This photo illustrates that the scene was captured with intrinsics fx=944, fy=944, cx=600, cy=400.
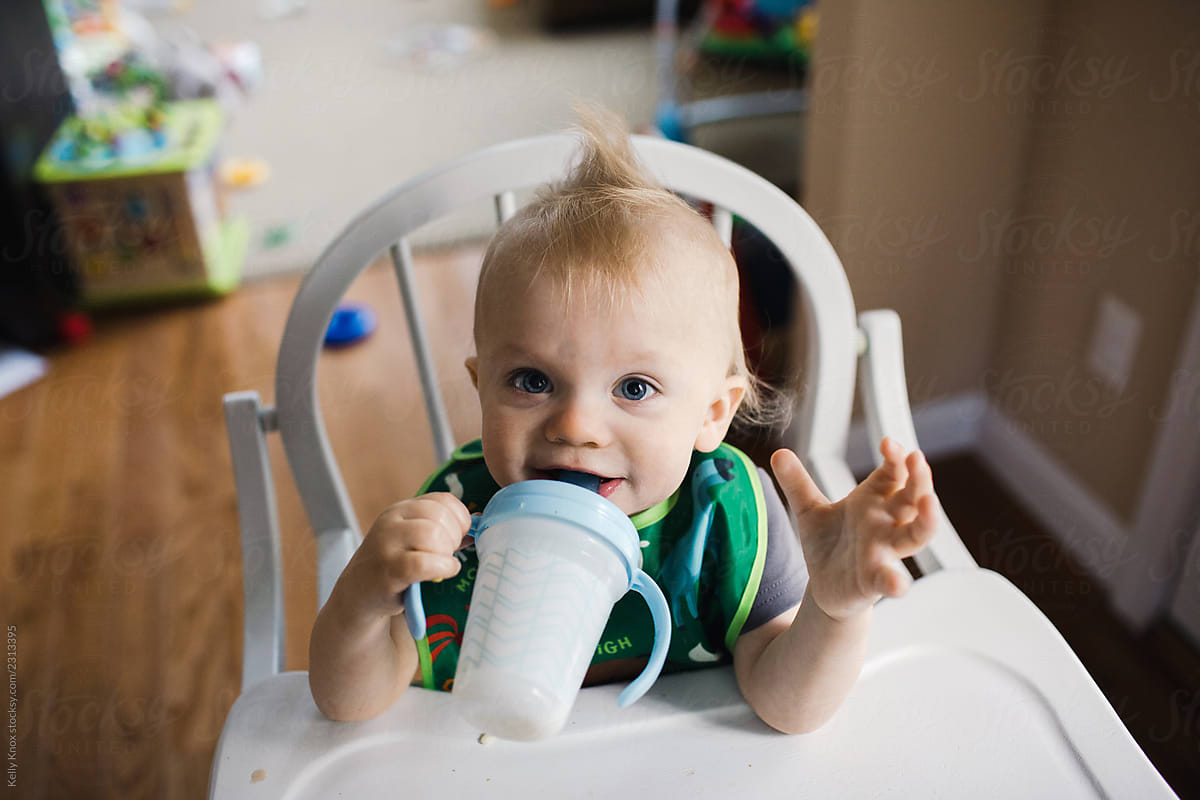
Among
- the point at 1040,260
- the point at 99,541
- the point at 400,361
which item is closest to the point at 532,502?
the point at 1040,260

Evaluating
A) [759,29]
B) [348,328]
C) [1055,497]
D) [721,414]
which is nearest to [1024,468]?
[1055,497]

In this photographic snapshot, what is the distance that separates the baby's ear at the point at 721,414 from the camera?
0.59m

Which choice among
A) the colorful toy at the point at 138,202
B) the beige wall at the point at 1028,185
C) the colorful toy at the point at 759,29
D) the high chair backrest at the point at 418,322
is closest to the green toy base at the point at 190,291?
the colorful toy at the point at 138,202

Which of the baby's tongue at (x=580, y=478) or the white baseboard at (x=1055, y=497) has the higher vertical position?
the baby's tongue at (x=580, y=478)

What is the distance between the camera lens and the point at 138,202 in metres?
2.12

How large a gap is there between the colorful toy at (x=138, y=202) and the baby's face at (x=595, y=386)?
1.86 metres

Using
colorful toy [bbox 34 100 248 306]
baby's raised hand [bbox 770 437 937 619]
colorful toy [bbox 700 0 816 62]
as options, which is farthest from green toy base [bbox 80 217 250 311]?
baby's raised hand [bbox 770 437 937 619]

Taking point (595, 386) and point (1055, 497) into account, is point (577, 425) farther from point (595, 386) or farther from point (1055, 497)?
point (1055, 497)

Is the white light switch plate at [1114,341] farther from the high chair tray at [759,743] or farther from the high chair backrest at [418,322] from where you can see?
the high chair tray at [759,743]

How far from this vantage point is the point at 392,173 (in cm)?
260

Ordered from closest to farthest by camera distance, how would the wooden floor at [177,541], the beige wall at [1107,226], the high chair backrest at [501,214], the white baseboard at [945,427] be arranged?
the high chair backrest at [501,214], the beige wall at [1107,226], the wooden floor at [177,541], the white baseboard at [945,427]

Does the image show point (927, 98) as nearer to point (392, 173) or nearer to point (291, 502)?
point (291, 502)

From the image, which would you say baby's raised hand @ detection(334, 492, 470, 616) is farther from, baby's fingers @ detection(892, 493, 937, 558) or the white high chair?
baby's fingers @ detection(892, 493, 937, 558)

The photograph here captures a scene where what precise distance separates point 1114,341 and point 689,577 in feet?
3.17
